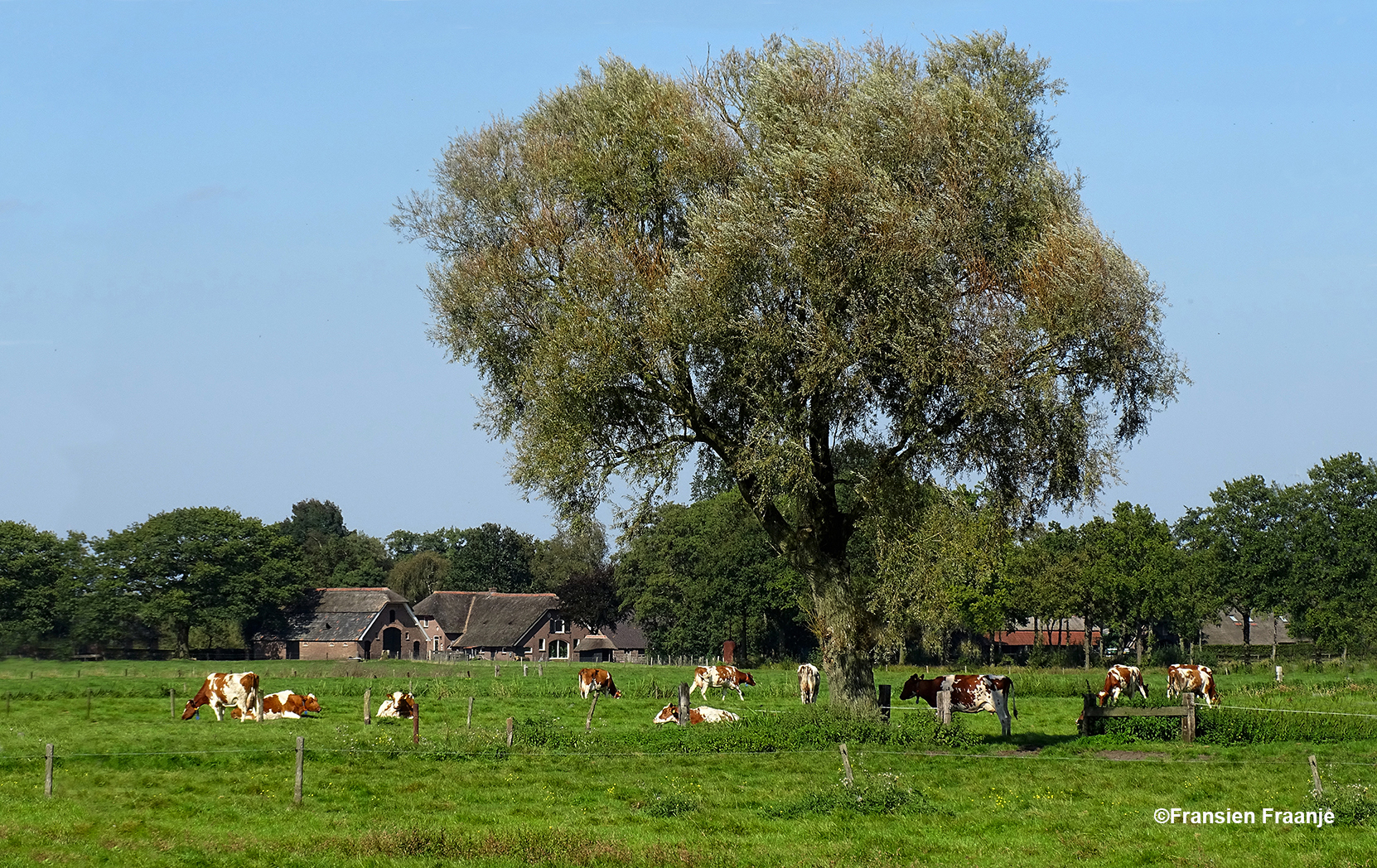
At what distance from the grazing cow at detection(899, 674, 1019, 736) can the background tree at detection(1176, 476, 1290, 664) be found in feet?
176

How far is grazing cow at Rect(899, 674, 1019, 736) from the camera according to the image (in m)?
29.3

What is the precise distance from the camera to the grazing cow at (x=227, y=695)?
35000mm

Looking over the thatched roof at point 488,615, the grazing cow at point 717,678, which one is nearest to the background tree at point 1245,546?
the grazing cow at point 717,678

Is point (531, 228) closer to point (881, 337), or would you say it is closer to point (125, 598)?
point (881, 337)

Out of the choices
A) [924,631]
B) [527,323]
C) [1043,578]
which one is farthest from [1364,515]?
[527,323]

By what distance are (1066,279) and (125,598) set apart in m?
73.0

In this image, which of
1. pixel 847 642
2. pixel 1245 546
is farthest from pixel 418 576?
pixel 847 642

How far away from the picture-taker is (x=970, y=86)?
2769 cm

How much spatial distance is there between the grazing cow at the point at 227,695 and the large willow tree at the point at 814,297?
44.2ft

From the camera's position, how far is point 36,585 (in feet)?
193

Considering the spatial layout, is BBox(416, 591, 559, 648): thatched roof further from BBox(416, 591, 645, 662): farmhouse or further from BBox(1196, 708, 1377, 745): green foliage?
BBox(1196, 708, 1377, 745): green foliage

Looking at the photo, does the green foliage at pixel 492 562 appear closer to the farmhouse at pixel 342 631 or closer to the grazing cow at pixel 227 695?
the farmhouse at pixel 342 631

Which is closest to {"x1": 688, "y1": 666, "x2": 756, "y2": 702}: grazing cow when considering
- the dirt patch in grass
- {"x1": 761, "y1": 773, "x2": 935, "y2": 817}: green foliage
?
the dirt patch in grass

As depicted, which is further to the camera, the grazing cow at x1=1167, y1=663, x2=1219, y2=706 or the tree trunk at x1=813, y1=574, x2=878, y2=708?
the grazing cow at x1=1167, y1=663, x2=1219, y2=706
